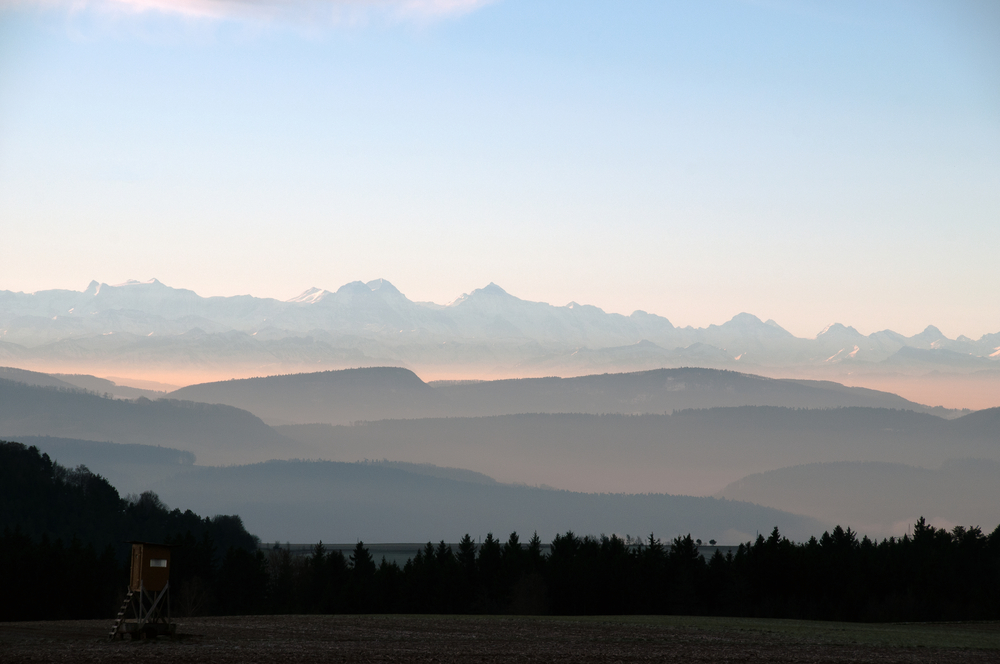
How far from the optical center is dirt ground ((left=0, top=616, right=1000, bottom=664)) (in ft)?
183

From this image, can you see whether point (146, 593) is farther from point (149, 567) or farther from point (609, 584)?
point (609, 584)

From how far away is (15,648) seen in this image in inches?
2221

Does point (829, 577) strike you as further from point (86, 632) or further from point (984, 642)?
point (86, 632)

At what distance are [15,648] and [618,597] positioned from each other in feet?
298

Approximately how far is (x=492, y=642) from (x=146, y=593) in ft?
79.0

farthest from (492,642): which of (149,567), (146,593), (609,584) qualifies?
(609,584)

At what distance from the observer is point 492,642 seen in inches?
2660

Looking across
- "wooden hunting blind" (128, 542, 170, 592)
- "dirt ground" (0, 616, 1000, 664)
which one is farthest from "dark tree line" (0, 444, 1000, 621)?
"wooden hunting blind" (128, 542, 170, 592)

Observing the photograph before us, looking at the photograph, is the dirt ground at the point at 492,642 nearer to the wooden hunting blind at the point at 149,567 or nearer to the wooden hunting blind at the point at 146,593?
the wooden hunting blind at the point at 146,593

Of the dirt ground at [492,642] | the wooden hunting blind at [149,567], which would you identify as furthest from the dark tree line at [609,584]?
the wooden hunting blind at [149,567]

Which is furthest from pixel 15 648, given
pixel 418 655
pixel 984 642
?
pixel 984 642

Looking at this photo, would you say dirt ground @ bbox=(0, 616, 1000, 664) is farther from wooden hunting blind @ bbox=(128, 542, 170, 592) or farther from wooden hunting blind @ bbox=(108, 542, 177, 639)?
wooden hunting blind @ bbox=(128, 542, 170, 592)

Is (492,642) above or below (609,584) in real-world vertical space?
above

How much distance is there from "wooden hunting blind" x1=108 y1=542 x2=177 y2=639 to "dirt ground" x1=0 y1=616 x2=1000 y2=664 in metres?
1.44
